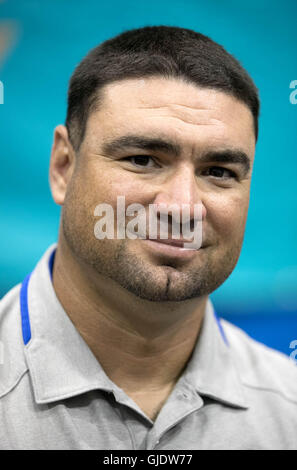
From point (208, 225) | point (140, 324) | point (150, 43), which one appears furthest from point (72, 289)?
point (150, 43)

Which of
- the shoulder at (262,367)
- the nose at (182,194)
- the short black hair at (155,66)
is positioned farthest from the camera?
the shoulder at (262,367)

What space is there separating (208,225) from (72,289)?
0.49 metres

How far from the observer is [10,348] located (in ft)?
5.09

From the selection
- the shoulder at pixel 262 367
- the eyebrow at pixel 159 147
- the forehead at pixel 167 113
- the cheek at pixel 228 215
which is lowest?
the shoulder at pixel 262 367

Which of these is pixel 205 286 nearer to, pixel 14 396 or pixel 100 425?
pixel 100 425

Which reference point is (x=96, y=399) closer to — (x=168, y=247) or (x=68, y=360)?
(x=68, y=360)

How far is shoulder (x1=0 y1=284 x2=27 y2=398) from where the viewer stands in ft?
4.89

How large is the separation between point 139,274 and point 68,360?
0.35 metres

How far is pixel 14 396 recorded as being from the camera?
1.47 meters

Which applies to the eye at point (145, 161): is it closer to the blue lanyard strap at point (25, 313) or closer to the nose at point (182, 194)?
the nose at point (182, 194)

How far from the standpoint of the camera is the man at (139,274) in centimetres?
148

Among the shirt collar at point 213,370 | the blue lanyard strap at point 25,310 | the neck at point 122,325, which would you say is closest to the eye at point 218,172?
the neck at point 122,325

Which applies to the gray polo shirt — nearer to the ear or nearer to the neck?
the neck

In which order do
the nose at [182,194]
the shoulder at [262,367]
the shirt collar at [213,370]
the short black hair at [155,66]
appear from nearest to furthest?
the nose at [182,194], the short black hair at [155,66], the shirt collar at [213,370], the shoulder at [262,367]
